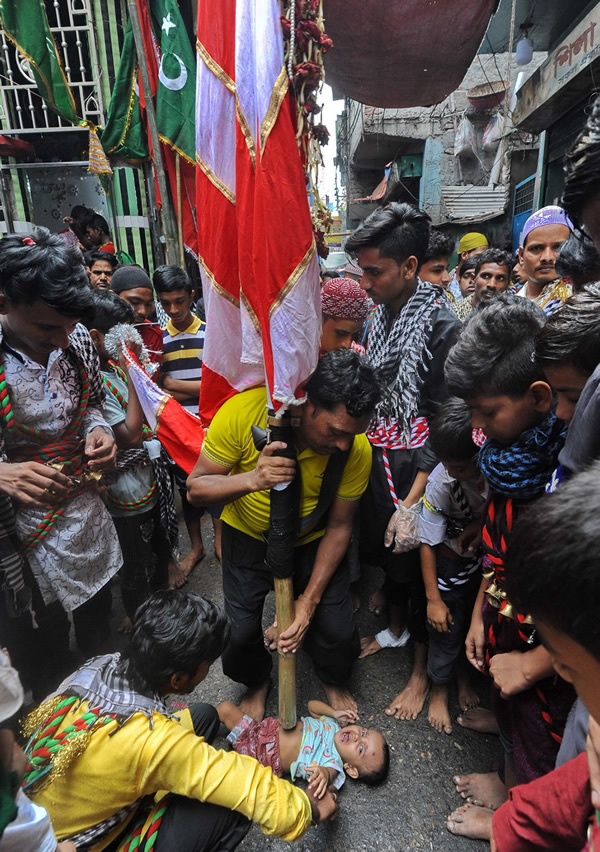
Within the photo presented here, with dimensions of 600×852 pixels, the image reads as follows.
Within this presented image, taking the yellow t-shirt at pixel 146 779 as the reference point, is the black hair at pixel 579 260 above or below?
above

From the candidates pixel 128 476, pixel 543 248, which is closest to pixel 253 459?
pixel 128 476

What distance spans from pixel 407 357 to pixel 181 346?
1.74 meters

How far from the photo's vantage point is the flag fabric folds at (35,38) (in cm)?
509

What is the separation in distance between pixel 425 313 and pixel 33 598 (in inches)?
90.5

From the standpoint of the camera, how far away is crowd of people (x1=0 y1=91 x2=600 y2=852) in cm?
105

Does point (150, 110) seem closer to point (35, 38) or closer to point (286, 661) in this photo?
point (35, 38)

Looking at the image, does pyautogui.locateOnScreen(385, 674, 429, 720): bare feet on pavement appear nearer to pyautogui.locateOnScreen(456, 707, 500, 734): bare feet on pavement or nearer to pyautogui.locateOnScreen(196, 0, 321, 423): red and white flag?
pyautogui.locateOnScreen(456, 707, 500, 734): bare feet on pavement

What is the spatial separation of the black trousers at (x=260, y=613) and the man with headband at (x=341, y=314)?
4.23ft

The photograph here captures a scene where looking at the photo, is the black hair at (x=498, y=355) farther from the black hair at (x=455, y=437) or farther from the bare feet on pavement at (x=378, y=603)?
the bare feet on pavement at (x=378, y=603)

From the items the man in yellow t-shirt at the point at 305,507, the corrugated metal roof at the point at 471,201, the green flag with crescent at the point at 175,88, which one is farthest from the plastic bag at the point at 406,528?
the corrugated metal roof at the point at 471,201

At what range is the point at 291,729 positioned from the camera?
2043 mm

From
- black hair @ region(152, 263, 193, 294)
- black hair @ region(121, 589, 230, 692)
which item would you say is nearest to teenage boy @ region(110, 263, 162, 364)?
black hair @ region(152, 263, 193, 294)

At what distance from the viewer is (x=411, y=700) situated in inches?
92.4

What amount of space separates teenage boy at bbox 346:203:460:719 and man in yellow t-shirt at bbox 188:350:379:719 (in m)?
0.33
